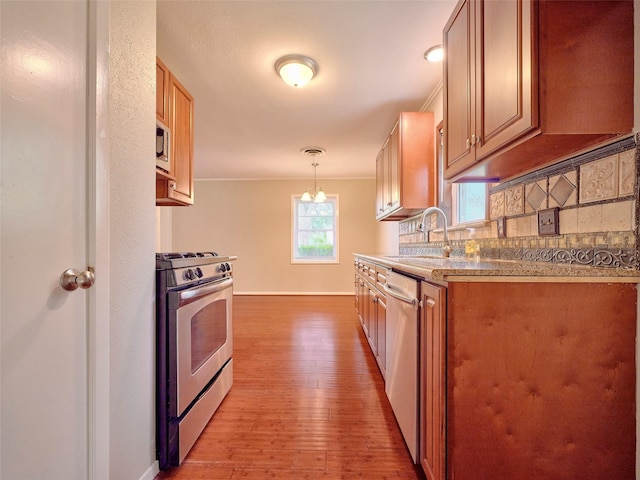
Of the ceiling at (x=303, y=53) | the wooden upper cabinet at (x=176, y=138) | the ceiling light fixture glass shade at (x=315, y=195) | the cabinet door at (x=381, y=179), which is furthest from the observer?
the ceiling light fixture glass shade at (x=315, y=195)

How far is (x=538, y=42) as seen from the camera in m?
0.97

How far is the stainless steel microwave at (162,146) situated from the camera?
69.1 inches

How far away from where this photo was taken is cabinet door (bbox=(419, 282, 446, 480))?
0.99 metres

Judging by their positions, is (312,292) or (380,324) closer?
(380,324)

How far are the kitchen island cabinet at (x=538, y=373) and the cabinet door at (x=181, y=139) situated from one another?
6.33 ft

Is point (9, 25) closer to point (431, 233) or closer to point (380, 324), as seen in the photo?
point (380, 324)

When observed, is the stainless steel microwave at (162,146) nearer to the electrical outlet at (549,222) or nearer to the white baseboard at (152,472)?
the white baseboard at (152,472)

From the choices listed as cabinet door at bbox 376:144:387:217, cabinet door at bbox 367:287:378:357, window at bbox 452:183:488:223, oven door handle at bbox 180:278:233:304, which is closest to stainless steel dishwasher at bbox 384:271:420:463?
cabinet door at bbox 367:287:378:357

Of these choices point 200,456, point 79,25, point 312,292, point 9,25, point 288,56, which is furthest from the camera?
point 312,292

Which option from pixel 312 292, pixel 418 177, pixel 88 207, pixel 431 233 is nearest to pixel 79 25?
pixel 88 207

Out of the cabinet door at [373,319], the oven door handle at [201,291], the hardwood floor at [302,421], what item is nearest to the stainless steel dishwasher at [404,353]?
the hardwood floor at [302,421]

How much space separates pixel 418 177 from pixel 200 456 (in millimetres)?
2636

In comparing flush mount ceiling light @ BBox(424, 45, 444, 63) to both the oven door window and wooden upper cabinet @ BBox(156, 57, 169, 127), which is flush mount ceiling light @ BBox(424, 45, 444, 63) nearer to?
wooden upper cabinet @ BBox(156, 57, 169, 127)

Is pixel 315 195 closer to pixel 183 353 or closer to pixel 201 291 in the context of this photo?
pixel 201 291
